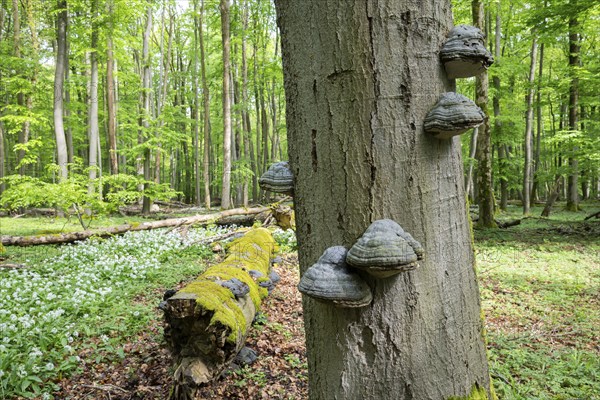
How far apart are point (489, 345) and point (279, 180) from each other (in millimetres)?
3757

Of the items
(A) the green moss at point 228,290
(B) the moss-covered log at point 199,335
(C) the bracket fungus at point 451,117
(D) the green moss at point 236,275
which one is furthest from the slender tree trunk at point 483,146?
(C) the bracket fungus at point 451,117

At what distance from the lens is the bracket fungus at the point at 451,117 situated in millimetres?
1121

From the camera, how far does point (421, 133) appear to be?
118cm

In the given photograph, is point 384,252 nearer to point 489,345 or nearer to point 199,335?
point 199,335

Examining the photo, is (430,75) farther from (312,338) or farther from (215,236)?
(215,236)

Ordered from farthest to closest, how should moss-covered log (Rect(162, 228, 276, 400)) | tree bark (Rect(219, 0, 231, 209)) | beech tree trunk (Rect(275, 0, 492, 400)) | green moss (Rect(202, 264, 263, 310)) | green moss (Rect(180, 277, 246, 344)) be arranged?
tree bark (Rect(219, 0, 231, 209))
green moss (Rect(202, 264, 263, 310))
green moss (Rect(180, 277, 246, 344))
moss-covered log (Rect(162, 228, 276, 400))
beech tree trunk (Rect(275, 0, 492, 400))

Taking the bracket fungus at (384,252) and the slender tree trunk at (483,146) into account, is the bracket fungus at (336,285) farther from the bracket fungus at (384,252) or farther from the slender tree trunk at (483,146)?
the slender tree trunk at (483,146)

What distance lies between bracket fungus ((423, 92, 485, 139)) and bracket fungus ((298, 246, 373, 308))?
0.54 meters

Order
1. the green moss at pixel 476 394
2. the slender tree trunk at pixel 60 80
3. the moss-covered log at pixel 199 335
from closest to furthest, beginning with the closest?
1. the green moss at pixel 476 394
2. the moss-covered log at pixel 199 335
3. the slender tree trunk at pixel 60 80

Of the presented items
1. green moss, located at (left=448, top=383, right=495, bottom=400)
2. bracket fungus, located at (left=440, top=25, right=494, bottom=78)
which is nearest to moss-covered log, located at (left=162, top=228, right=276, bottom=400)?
green moss, located at (left=448, top=383, right=495, bottom=400)

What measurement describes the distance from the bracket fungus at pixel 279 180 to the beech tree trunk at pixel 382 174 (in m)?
0.11

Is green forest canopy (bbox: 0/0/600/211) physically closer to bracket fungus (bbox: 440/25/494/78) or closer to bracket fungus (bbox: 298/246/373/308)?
bracket fungus (bbox: 440/25/494/78)

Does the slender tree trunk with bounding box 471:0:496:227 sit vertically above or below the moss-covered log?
above

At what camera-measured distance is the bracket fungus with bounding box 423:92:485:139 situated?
1.12 metres
